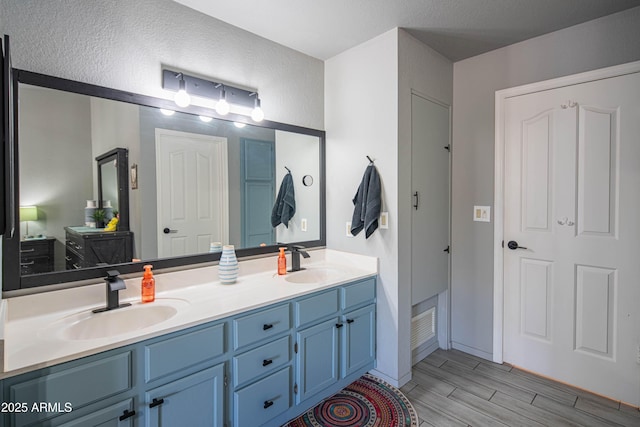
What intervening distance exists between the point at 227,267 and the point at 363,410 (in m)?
1.23

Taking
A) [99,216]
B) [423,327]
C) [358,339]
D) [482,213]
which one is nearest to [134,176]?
[99,216]

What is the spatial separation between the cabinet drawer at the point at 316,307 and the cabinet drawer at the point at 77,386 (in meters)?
0.86

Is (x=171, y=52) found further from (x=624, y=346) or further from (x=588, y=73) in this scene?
(x=624, y=346)

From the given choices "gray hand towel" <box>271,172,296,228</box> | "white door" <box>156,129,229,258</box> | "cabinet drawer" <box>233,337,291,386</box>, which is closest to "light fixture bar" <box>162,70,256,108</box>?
"white door" <box>156,129,229,258</box>

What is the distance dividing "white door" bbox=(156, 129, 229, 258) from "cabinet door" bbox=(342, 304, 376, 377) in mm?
1017

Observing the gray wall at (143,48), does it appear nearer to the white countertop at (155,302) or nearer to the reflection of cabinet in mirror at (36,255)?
the reflection of cabinet in mirror at (36,255)

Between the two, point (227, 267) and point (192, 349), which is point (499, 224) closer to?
point (227, 267)

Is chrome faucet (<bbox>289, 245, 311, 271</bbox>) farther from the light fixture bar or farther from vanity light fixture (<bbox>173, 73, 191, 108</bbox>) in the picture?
vanity light fixture (<bbox>173, 73, 191, 108</bbox>)

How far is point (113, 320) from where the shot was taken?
1534 millimetres

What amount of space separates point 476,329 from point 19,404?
285 cm

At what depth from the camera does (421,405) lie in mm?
2098

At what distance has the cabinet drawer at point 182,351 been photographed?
1312 mm

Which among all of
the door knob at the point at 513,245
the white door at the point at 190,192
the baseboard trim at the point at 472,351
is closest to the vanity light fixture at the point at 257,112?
the white door at the point at 190,192

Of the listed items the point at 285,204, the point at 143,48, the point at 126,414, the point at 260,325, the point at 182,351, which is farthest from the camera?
the point at 285,204
